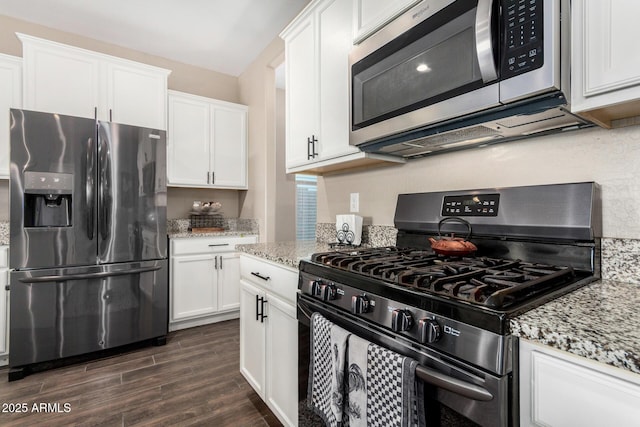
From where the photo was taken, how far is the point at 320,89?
182 centimetres

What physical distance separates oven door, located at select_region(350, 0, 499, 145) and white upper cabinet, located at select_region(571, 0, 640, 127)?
201mm

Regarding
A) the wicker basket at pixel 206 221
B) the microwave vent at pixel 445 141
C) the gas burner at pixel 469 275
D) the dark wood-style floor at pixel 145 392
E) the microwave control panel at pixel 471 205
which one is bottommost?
the dark wood-style floor at pixel 145 392

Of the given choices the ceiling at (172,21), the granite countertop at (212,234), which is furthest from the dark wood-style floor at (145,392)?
the ceiling at (172,21)

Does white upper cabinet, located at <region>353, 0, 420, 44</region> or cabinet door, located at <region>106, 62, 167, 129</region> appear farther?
cabinet door, located at <region>106, 62, 167, 129</region>

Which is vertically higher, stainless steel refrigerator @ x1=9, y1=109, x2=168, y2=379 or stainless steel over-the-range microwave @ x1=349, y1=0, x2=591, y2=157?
stainless steel over-the-range microwave @ x1=349, y1=0, x2=591, y2=157

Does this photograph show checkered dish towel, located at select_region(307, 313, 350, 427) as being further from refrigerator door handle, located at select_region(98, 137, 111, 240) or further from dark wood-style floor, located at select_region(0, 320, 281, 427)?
refrigerator door handle, located at select_region(98, 137, 111, 240)

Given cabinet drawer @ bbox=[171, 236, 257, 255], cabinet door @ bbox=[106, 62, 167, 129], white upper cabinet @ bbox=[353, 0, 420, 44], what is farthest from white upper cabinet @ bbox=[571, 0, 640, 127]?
cabinet door @ bbox=[106, 62, 167, 129]

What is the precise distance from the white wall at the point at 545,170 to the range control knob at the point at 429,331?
732 mm

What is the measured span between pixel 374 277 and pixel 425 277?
0.17 meters

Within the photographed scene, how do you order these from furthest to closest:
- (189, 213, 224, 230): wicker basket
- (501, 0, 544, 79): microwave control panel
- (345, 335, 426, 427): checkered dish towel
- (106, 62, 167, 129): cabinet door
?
(189, 213, 224, 230): wicker basket → (106, 62, 167, 129): cabinet door → (501, 0, 544, 79): microwave control panel → (345, 335, 426, 427): checkered dish towel

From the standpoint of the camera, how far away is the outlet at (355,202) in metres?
2.01

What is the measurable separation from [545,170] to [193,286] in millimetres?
2930

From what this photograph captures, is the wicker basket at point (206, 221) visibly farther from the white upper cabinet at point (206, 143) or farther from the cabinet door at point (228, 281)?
the cabinet door at point (228, 281)

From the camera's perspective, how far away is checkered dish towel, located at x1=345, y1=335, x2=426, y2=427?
2.51 feet
